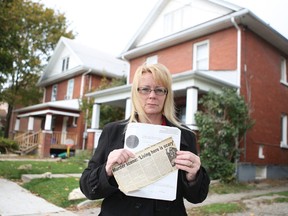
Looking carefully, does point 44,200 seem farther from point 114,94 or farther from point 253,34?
point 253,34

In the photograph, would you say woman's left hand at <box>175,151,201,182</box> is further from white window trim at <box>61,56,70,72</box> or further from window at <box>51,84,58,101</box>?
window at <box>51,84,58,101</box>

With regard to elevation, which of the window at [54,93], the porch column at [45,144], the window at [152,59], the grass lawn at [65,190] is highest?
the window at [152,59]

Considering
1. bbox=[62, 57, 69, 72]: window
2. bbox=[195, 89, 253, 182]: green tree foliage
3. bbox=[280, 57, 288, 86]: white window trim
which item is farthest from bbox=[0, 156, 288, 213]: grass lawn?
bbox=[62, 57, 69, 72]: window

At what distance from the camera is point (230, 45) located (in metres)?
12.9

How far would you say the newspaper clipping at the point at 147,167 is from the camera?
5.91 ft

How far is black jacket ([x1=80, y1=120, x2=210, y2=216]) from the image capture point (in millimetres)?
1864

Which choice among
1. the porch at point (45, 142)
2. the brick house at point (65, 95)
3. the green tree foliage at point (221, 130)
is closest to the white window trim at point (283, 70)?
the green tree foliage at point (221, 130)

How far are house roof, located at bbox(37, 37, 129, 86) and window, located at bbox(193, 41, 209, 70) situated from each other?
26.2ft


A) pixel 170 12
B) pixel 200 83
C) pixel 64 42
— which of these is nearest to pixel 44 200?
pixel 200 83

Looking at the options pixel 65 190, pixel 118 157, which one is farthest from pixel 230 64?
pixel 118 157

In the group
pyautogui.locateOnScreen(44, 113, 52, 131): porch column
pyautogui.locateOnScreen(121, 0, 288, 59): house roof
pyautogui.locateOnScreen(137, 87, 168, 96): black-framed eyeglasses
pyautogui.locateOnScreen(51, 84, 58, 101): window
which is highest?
pyautogui.locateOnScreen(121, 0, 288, 59): house roof

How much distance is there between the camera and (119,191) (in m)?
1.92

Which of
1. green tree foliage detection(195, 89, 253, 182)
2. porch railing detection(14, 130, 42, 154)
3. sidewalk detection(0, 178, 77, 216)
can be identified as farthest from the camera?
porch railing detection(14, 130, 42, 154)

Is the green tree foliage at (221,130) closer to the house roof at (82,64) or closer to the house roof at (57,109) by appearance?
the house roof at (82,64)
